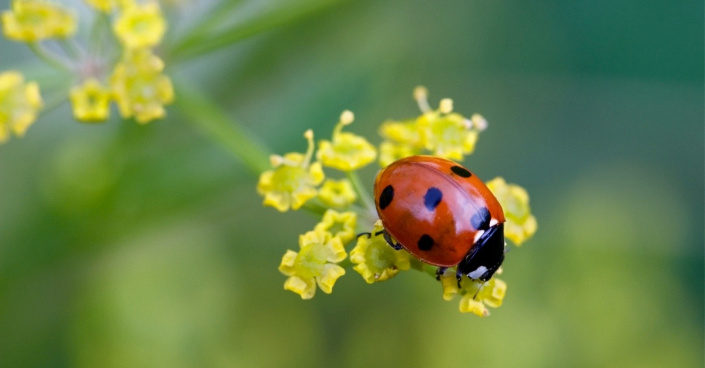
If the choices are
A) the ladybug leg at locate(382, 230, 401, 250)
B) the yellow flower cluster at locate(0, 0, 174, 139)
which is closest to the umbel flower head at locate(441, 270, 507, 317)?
the ladybug leg at locate(382, 230, 401, 250)

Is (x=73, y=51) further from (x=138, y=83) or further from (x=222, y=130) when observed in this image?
(x=222, y=130)

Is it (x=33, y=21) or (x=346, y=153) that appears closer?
(x=346, y=153)

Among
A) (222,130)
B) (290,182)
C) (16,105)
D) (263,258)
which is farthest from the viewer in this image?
(263,258)

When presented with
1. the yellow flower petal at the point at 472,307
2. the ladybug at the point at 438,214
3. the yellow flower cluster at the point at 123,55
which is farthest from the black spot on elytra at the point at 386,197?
the yellow flower cluster at the point at 123,55

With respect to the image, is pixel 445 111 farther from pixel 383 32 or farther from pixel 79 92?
pixel 383 32

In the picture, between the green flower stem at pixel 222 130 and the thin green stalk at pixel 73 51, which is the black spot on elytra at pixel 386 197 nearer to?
the green flower stem at pixel 222 130

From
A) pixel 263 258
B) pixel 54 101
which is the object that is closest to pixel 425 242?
pixel 54 101
